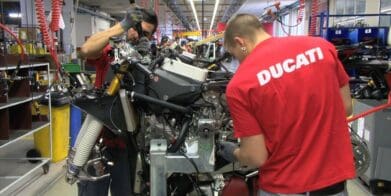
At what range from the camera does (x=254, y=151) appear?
60.9 inches

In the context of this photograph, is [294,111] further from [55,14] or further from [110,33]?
[55,14]

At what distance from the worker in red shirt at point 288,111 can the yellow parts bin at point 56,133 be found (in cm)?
357

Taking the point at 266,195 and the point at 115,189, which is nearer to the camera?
the point at 266,195

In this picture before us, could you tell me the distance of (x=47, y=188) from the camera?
13.1ft

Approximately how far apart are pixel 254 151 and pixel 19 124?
3.21 m

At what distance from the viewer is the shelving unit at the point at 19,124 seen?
3465 mm

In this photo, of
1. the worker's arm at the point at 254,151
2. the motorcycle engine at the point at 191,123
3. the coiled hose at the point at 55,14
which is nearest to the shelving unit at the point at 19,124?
the coiled hose at the point at 55,14

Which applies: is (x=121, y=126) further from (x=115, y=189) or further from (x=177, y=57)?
(x=115, y=189)

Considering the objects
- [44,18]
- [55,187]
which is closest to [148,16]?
[44,18]

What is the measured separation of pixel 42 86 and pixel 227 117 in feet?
10.9

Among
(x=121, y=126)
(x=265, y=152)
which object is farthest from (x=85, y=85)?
(x=265, y=152)

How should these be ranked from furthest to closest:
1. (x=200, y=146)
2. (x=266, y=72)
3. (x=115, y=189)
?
1. (x=115, y=189)
2. (x=200, y=146)
3. (x=266, y=72)

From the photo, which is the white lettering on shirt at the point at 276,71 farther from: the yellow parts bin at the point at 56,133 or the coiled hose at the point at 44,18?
the yellow parts bin at the point at 56,133

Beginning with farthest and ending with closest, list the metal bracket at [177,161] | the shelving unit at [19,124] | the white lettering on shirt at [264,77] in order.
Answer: the shelving unit at [19,124], the metal bracket at [177,161], the white lettering on shirt at [264,77]
